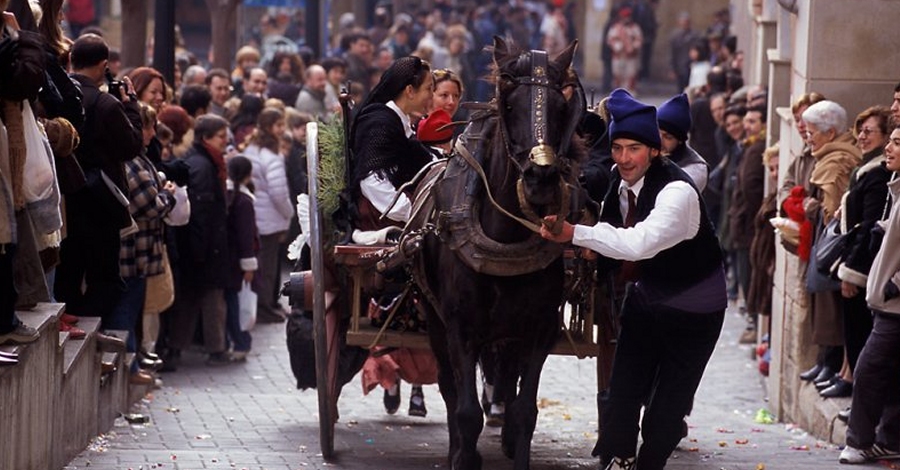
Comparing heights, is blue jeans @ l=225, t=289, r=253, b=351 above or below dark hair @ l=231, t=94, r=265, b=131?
below

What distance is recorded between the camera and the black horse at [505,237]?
8.30m

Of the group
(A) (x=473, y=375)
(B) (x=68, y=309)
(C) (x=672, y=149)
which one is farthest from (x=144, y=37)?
(A) (x=473, y=375)

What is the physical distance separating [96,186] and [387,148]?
1.82 metres

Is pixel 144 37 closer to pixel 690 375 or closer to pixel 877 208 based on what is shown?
pixel 877 208

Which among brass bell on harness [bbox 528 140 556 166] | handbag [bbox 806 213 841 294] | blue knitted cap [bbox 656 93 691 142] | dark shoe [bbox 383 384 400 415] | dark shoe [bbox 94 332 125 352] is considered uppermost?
blue knitted cap [bbox 656 93 691 142]

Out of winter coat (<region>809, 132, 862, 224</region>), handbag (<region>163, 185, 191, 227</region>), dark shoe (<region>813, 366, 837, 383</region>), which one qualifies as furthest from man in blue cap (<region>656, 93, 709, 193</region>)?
handbag (<region>163, 185, 191, 227</region>)

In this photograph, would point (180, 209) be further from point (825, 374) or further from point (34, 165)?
point (34, 165)

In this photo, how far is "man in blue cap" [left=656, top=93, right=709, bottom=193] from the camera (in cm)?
990

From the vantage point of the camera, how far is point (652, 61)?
147 ft

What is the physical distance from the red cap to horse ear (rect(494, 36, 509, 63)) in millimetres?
1645

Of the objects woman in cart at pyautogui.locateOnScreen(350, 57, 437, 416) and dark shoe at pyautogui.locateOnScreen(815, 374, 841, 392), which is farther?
dark shoe at pyautogui.locateOnScreen(815, 374, 841, 392)

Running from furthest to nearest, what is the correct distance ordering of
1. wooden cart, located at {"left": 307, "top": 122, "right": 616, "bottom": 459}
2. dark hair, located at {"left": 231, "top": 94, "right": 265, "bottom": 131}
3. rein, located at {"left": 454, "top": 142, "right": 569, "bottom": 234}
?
dark hair, located at {"left": 231, "top": 94, "right": 265, "bottom": 131} < wooden cart, located at {"left": 307, "top": 122, "right": 616, "bottom": 459} < rein, located at {"left": 454, "top": 142, "right": 569, "bottom": 234}

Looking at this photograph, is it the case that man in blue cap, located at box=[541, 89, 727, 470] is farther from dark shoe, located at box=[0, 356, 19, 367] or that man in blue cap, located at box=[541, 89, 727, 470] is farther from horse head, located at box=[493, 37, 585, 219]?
dark shoe, located at box=[0, 356, 19, 367]

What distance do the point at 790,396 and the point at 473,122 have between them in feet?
16.8
